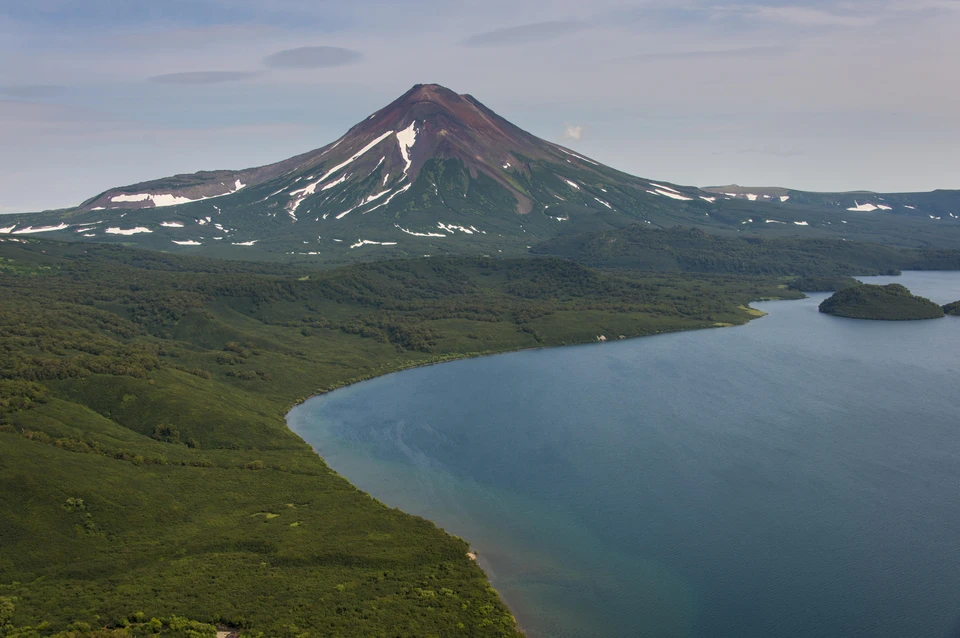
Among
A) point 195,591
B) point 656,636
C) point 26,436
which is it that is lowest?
point 656,636

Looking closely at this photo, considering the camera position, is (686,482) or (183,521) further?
(686,482)

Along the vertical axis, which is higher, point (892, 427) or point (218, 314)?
point (218, 314)

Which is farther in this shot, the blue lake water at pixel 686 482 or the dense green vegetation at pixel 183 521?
the blue lake water at pixel 686 482

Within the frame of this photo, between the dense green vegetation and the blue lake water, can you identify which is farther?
the blue lake water

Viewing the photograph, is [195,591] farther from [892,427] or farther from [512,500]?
[892,427]

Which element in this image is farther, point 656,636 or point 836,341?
point 836,341

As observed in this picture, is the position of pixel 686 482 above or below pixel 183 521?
below

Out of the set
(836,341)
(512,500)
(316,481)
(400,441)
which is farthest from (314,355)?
(836,341)

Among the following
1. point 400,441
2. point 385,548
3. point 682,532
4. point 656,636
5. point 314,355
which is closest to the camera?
point 656,636
